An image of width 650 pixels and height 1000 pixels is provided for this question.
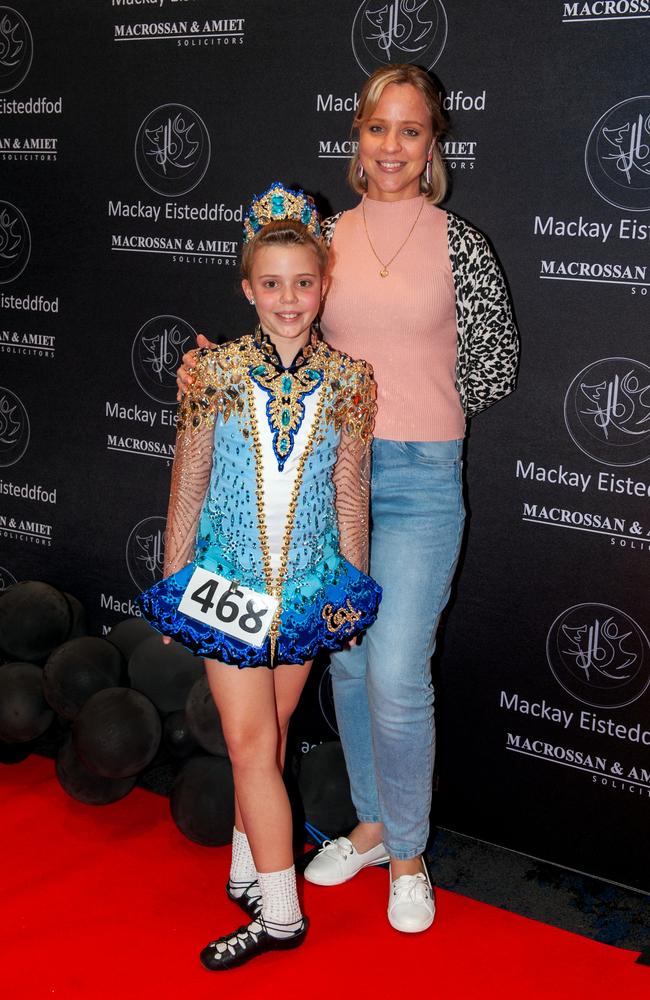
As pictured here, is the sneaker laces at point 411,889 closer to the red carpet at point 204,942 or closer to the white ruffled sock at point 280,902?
the red carpet at point 204,942

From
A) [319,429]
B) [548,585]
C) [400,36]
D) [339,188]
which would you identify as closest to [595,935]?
[548,585]

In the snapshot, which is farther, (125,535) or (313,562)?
(125,535)

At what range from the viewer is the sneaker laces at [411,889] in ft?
8.65

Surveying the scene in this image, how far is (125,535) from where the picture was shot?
12.5 ft

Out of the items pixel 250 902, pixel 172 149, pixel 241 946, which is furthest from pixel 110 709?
pixel 172 149

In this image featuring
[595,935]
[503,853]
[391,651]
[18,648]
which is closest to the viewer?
[391,651]

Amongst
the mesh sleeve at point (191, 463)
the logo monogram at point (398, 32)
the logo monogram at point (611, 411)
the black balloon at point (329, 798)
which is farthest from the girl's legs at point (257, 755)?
the logo monogram at point (398, 32)

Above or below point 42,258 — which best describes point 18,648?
below

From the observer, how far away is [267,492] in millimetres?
2285

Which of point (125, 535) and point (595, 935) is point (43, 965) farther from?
point (125, 535)

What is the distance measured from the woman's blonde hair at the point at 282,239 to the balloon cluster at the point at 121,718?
4.55 ft

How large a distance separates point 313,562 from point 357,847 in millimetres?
1001

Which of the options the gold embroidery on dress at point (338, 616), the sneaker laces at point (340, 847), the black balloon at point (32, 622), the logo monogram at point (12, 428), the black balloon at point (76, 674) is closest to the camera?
the gold embroidery on dress at point (338, 616)

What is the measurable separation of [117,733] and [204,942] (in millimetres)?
676
